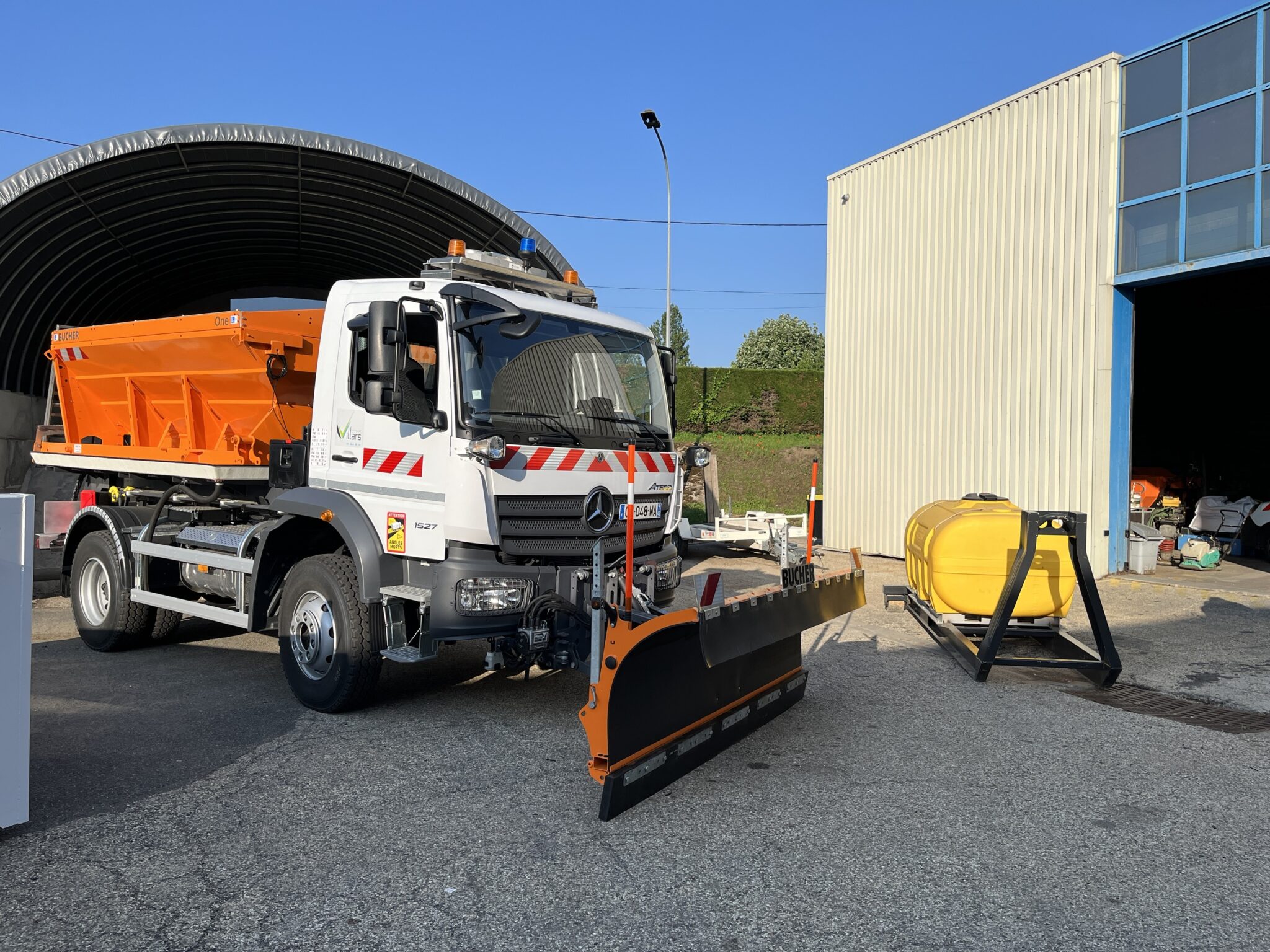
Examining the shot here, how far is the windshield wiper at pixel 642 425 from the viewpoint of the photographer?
5930 mm

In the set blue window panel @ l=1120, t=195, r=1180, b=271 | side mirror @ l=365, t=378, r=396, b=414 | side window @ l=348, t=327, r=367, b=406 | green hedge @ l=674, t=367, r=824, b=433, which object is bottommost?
side mirror @ l=365, t=378, r=396, b=414

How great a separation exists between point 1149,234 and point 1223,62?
76.7 inches

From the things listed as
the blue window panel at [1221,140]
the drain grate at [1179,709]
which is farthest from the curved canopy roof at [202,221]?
the blue window panel at [1221,140]

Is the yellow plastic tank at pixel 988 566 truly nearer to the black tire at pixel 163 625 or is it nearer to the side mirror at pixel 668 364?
the side mirror at pixel 668 364

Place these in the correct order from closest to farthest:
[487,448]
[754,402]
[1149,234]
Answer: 1. [487,448]
2. [1149,234]
3. [754,402]

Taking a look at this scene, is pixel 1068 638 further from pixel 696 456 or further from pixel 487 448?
pixel 487 448

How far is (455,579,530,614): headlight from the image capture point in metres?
5.15

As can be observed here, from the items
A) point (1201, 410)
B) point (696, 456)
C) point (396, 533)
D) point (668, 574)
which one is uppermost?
point (1201, 410)

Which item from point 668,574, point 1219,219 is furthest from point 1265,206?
point 668,574

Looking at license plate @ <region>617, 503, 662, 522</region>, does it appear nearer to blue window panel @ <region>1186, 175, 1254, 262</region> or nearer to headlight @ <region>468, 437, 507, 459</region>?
headlight @ <region>468, 437, 507, 459</region>

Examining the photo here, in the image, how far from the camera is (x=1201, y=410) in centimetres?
1884

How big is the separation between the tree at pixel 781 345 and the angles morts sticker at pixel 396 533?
169ft

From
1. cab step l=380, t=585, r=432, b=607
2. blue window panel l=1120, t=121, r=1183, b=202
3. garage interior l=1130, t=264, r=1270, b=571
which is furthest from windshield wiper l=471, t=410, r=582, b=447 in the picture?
garage interior l=1130, t=264, r=1270, b=571

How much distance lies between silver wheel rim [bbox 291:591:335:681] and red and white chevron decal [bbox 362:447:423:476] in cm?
89
